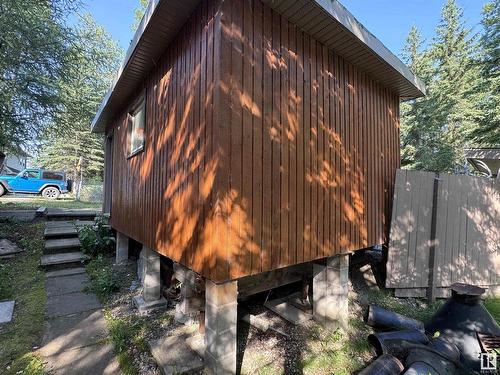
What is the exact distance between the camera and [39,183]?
16578 mm

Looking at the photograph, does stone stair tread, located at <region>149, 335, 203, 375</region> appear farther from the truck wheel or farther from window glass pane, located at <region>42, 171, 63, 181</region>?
window glass pane, located at <region>42, 171, 63, 181</region>

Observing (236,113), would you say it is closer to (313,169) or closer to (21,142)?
(313,169)

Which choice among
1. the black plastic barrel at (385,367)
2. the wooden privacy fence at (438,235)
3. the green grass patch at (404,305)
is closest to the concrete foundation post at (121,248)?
the green grass patch at (404,305)

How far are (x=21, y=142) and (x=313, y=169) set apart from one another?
914 cm

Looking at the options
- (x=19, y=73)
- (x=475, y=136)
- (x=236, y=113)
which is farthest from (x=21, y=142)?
(x=475, y=136)

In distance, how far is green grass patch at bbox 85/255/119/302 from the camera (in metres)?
4.58

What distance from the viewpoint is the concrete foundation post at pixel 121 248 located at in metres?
5.99

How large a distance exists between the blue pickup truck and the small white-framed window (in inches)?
580

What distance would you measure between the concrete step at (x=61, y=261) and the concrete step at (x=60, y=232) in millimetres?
842

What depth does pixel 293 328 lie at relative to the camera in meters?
3.63

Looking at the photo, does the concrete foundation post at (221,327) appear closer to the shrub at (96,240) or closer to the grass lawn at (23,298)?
the grass lawn at (23,298)

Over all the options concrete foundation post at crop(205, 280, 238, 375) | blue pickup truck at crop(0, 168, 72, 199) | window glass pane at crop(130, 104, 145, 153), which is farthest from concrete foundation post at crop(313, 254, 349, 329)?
blue pickup truck at crop(0, 168, 72, 199)

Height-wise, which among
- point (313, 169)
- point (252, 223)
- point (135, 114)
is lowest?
point (252, 223)

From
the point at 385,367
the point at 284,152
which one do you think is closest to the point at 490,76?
the point at 284,152
